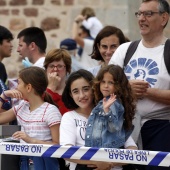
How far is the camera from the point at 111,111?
223 inches

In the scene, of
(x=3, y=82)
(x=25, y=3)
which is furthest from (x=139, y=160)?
(x=25, y=3)

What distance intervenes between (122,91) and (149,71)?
1.53 ft

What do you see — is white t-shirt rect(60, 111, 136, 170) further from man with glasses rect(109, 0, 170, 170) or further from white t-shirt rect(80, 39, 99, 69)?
white t-shirt rect(80, 39, 99, 69)

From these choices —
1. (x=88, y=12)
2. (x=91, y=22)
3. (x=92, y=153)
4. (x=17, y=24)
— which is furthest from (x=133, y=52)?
(x=17, y=24)

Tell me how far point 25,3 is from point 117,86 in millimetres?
7723

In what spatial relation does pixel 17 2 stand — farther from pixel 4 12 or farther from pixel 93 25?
pixel 93 25

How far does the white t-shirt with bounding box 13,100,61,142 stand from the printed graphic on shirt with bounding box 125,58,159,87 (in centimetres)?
67

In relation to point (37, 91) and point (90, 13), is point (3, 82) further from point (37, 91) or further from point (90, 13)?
point (90, 13)

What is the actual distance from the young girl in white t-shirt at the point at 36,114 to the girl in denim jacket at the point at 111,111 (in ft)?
1.51

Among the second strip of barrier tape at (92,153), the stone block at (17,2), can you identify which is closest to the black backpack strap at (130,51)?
the second strip of barrier tape at (92,153)

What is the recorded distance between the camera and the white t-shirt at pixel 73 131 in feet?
19.3

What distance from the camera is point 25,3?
13.4 meters

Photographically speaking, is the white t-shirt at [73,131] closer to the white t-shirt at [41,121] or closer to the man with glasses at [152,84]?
the white t-shirt at [41,121]

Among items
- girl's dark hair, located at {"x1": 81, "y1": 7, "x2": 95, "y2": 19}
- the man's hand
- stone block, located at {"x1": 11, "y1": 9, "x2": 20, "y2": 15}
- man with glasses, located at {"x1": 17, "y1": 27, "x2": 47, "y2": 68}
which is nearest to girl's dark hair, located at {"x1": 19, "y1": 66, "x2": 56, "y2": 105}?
the man's hand
